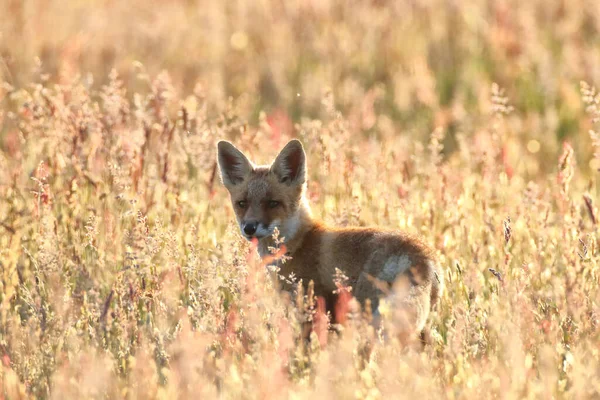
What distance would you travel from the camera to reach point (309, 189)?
7465mm

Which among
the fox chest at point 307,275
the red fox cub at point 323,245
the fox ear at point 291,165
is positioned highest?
the fox ear at point 291,165

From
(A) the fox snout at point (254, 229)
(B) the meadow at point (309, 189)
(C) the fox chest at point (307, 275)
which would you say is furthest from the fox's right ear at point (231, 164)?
(C) the fox chest at point (307, 275)

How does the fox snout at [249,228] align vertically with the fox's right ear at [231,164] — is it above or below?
below

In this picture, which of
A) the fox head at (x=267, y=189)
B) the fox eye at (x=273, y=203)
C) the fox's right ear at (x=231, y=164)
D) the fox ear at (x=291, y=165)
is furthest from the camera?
the fox's right ear at (x=231, y=164)

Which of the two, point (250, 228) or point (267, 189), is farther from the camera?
point (267, 189)

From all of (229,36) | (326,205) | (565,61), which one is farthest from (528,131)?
(229,36)

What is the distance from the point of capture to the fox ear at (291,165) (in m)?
6.57

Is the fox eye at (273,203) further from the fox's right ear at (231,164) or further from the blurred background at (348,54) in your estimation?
the blurred background at (348,54)

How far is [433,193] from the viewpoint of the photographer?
7.88 m

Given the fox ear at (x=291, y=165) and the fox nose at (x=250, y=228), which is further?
the fox ear at (x=291, y=165)

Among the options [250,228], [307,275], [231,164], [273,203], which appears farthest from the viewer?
[231,164]

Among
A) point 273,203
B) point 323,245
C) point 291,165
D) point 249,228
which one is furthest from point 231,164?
point 323,245

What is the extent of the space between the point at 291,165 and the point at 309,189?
2.71ft

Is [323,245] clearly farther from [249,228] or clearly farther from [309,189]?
[309,189]
